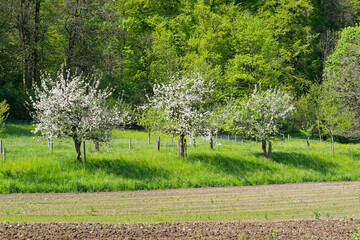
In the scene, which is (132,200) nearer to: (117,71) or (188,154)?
(188,154)

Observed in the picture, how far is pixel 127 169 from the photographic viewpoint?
2759cm

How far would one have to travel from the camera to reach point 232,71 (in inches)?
2418

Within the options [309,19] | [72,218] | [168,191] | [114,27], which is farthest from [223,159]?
[309,19]

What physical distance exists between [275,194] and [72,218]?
12318 millimetres

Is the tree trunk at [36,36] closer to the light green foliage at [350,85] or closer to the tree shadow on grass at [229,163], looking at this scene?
the tree shadow on grass at [229,163]

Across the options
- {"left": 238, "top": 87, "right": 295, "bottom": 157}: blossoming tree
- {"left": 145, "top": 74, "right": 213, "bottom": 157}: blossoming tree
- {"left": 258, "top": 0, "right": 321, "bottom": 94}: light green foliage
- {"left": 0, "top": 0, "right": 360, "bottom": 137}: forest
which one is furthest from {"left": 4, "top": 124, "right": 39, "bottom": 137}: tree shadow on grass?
{"left": 258, "top": 0, "right": 321, "bottom": 94}: light green foliage

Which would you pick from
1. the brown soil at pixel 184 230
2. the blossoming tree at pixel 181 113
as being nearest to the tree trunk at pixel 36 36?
the blossoming tree at pixel 181 113

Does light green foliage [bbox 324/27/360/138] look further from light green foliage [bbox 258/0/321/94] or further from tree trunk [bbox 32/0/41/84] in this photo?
tree trunk [bbox 32/0/41/84]

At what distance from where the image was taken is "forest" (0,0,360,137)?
5031 centimetres

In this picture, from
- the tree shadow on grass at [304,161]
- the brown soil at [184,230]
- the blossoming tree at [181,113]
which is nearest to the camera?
the brown soil at [184,230]

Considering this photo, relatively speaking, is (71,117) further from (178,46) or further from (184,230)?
(178,46)

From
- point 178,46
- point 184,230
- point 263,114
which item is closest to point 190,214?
point 184,230

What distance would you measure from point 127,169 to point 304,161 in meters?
A: 15.3

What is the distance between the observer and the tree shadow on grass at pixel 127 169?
88.2 ft
